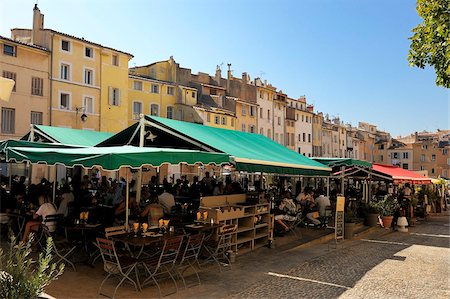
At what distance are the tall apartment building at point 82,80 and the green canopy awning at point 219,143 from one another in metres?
22.1

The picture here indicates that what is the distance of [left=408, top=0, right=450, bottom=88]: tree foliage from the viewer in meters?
8.27

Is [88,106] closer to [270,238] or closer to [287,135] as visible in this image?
[270,238]

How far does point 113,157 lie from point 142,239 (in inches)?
56.4

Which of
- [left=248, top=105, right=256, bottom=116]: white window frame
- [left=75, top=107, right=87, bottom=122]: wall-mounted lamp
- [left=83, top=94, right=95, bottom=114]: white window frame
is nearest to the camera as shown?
[left=75, top=107, right=87, bottom=122]: wall-mounted lamp

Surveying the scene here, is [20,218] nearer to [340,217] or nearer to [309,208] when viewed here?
[309,208]

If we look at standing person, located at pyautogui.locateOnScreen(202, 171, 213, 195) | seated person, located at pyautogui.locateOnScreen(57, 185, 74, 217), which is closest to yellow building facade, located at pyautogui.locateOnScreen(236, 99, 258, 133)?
standing person, located at pyautogui.locateOnScreen(202, 171, 213, 195)

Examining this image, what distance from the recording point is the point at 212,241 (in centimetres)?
838

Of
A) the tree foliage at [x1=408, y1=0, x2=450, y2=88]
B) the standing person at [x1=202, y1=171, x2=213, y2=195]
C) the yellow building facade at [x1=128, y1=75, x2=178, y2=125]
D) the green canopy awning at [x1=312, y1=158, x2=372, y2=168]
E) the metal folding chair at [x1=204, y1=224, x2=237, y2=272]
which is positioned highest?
the yellow building facade at [x1=128, y1=75, x2=178, y2=125]

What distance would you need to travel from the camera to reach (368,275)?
27.8 ft

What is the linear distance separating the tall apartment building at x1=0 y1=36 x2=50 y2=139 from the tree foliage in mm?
25784

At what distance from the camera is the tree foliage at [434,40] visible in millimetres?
8273

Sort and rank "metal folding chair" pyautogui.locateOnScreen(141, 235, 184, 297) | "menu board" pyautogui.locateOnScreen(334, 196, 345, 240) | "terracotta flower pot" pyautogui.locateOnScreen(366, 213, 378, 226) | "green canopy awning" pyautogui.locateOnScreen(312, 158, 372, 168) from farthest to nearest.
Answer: "terracotta flower pot" pyautogui.locateOnScreen(366, 213, 378, 226), "green canopy awning" pyautogui.locateOnScreen(312, 158, 372, 168), "menu board" pyautogui.locateOnScreen(334, 196, 345, 240), "metal folding chair" pyautogui.locateOnScreen(141, 235, 184, 297)

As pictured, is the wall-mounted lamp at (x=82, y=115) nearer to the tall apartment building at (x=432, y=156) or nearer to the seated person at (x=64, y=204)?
the seated person at (x=64, y=204)

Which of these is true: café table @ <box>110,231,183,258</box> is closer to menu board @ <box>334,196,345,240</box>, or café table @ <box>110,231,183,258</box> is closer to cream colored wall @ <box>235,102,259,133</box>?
menu board @ <box>334,196,345,240</box>
